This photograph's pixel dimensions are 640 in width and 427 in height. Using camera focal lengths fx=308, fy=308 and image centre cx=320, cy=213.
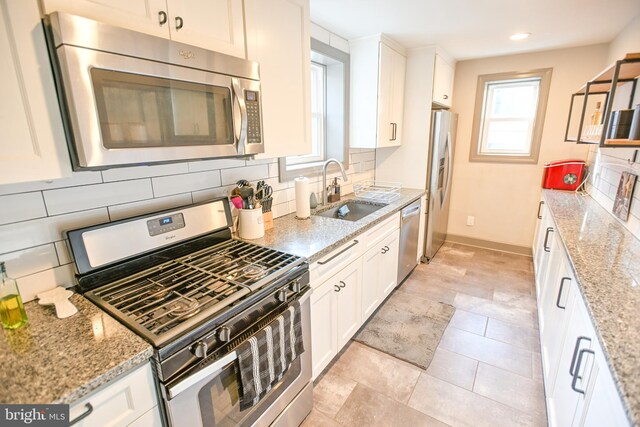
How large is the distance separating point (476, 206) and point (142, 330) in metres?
3.85

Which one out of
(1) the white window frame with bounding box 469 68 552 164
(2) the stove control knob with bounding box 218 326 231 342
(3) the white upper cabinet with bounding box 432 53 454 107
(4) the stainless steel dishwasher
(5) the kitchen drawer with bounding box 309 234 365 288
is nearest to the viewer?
(2) the stove control knob with bounding box 218 326 231 342

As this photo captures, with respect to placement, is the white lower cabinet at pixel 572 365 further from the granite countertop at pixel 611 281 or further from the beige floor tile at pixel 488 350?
the beige floor tile at pixel 488 350

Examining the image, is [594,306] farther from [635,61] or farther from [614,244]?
[635,61]

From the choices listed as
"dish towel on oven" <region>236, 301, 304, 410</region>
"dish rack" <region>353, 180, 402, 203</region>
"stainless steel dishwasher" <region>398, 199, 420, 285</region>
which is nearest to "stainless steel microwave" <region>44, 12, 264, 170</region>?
"dish towel on oven" <region>236, 301, 304, 410</region>

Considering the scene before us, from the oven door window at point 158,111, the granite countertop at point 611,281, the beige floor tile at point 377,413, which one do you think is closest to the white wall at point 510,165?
the granite countertop at point 611,281

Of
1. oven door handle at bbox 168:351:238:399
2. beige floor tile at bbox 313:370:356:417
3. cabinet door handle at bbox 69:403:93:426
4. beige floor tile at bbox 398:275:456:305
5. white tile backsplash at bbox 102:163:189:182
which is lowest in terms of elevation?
beige floor tile at bbox 313:370:356:417

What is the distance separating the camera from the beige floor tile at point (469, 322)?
2.36m

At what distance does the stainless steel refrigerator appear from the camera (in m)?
3.11

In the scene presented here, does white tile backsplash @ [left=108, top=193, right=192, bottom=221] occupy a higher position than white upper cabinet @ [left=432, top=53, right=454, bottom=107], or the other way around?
white upper cabinet @ [left=432, top=53, right=454, bottom=107]

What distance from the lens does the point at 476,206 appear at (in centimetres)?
384

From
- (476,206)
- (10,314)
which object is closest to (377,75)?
(476,206)

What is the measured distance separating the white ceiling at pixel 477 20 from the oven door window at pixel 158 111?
46.7 inches

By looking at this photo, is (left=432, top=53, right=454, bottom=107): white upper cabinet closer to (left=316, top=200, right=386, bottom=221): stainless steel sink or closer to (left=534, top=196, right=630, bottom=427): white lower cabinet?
(left=316, top=200, right=386, bottom=221): stainless steel sink

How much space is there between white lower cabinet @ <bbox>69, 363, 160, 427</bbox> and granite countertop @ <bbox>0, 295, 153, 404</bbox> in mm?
40
